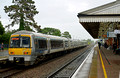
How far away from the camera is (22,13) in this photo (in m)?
36.6

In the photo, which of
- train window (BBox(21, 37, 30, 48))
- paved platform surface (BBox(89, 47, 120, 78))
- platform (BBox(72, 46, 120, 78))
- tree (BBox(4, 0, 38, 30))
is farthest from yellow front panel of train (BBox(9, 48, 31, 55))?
tree (BBox(4, 0, 38, 30))

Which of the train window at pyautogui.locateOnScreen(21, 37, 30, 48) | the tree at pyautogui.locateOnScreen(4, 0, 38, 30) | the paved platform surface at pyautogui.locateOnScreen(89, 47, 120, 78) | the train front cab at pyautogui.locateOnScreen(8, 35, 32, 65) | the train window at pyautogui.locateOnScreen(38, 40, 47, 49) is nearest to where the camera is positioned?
the paved platform surface at pyautogui.locateOnScreen(89, 47, 120, 78)

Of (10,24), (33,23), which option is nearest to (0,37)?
(10,24)

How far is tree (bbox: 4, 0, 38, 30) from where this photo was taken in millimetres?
36188

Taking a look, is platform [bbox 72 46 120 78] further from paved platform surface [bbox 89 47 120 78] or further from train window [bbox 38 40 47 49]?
train window [bbox 38 40 47 49]

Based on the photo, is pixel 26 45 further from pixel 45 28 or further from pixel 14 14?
pixel 45 28

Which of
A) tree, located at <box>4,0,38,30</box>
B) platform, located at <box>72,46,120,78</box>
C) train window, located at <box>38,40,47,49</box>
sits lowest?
platform, located at <box>72,46,120,78</box>

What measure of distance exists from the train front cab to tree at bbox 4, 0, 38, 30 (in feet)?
78.1

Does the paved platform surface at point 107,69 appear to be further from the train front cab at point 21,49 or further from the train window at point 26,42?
the train window at point 26,42

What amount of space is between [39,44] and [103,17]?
563 cm

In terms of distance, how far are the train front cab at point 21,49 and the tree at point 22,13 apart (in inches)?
937

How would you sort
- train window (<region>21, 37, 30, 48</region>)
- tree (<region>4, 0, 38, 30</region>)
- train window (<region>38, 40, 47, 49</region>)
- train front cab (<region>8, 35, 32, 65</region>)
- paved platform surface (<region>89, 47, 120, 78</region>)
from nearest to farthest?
1. paved platform surface (<region>89, 47, 120, 78</region>)
2. train front cab (<region>8, 35, 32, 65</region>)
3. train window (<region>21, 37, 30, 48</region>)
4. train window (<region>38, 40, 47, 49</region>)
5. tree (<region>4, 0, 38, 30</region>)

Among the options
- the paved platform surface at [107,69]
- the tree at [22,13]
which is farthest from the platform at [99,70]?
the tree at [22,13]

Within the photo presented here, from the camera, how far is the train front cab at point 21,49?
12.3 meters
